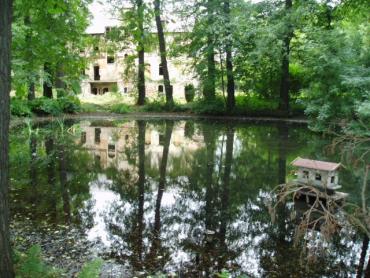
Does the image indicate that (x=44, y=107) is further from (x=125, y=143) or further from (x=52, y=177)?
(x=52, y=177)

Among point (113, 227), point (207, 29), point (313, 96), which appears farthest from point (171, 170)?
point (207, 29)

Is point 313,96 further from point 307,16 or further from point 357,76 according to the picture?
point 307,16

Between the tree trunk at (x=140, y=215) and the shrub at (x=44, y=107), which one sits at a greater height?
the shrub at (x=44, y=107)

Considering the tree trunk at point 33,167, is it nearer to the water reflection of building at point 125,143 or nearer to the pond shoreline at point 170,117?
the water reflection of building at point 125,143

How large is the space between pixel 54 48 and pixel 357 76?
12913 mm

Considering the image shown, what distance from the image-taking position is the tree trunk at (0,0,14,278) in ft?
11.7

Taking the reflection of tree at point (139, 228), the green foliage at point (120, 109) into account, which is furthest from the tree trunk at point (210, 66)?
the reflection of tree at point (139, 228)

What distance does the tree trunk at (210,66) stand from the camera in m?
26.4

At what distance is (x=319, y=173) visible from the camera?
30.3ft

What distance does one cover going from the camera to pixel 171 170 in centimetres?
1226

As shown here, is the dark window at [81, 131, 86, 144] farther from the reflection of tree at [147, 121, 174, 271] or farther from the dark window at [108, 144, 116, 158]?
the reflection of tree at [147, 121, 174, 271]

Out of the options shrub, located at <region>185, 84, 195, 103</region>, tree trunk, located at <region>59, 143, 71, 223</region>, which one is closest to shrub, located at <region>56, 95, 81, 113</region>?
shrub, located at <region>185, 84, 195, 103</region>

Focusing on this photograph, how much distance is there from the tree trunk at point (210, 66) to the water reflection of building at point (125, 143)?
6.52 meters

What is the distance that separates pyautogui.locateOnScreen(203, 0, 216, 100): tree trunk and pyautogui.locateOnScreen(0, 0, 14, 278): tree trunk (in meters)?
23.0
